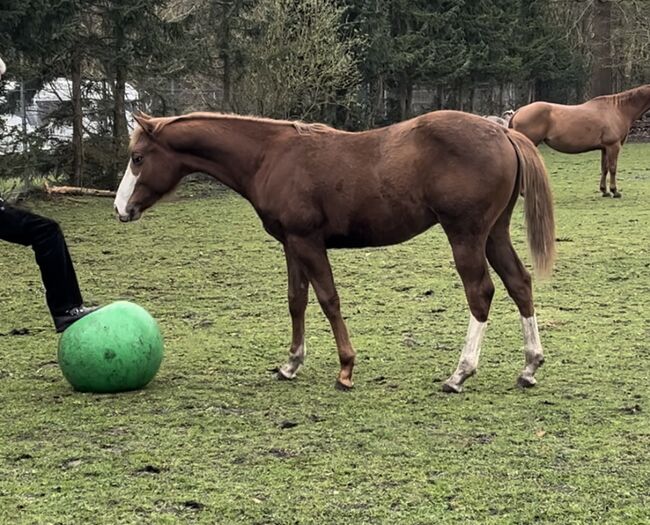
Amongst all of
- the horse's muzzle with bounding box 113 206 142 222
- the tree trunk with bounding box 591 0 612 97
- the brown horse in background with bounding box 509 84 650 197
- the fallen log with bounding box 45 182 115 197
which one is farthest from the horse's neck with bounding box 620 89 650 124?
the tree trunk with bounding box 591 0 612 97

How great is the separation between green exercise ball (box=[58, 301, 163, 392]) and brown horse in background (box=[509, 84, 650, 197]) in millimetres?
11157

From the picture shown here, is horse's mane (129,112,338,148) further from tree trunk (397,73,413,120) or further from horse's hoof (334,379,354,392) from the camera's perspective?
tree trunk (397,73,413,120)

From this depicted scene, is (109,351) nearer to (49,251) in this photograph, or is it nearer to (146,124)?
(49,251)

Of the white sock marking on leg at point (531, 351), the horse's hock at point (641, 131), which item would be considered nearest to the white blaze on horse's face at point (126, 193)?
the white sock marking on leg at point (531, 351)

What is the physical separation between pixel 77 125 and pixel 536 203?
41.2 ft

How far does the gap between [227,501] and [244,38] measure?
17.6 metres

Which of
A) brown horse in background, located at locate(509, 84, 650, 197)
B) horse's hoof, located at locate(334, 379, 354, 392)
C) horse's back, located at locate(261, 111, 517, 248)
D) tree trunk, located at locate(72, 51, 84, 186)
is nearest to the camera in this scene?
horse's back, located at locate(261, 111, 517, 248)

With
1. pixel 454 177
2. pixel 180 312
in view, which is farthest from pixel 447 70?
pixel 454 177

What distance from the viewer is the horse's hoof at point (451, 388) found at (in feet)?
16.4

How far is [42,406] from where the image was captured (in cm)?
487

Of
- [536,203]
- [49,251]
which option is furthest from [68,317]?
[536,203]

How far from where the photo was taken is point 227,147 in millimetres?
5348

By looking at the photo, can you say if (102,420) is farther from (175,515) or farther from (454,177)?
(454,177)

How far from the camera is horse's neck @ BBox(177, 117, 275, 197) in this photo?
5.33 m
